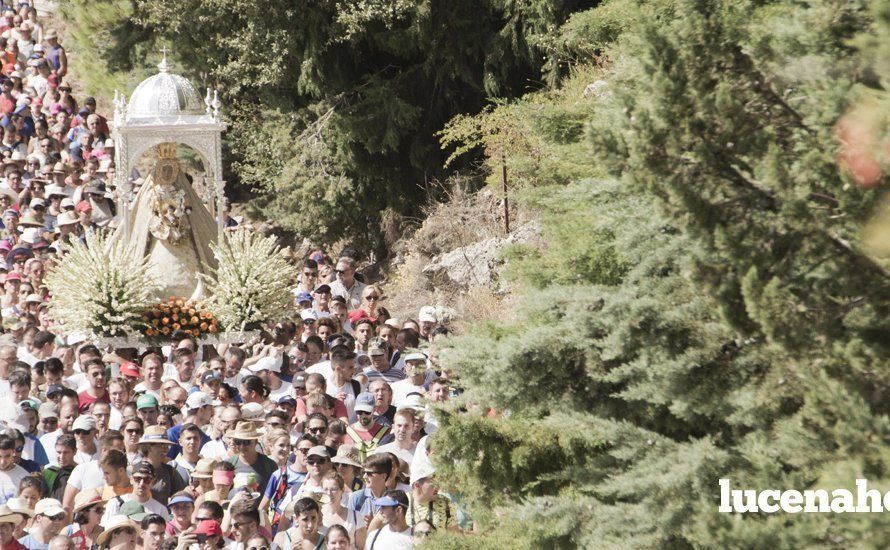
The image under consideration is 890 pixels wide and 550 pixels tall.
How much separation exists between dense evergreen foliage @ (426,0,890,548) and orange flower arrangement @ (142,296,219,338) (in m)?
7.25

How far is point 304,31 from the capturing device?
23.7 metres

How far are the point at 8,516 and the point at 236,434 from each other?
1.74m

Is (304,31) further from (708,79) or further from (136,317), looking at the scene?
(708,79)

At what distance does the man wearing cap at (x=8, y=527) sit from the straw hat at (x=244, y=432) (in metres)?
1.65

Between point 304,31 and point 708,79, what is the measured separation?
18.1m

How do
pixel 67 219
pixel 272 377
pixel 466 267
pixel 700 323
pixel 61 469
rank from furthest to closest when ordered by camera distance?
pixel 466 267 < pixel 67 219 < pixel 272 377 < pixel 61 469 < pixel 700 323

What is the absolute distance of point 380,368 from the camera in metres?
13.3

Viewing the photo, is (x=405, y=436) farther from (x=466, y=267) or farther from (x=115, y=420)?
(x=466, y=267)

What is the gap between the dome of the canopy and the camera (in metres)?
17.6

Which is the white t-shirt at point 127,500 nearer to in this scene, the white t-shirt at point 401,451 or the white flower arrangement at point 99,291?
the white t-shirt at point 401,451

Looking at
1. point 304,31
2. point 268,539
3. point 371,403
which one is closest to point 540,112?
point 371,403

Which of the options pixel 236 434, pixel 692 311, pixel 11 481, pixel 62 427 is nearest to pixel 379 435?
pixel 236 434

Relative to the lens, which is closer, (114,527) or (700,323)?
(700,323)

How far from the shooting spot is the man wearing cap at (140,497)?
1062 centimetres
